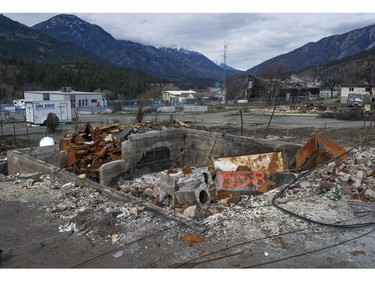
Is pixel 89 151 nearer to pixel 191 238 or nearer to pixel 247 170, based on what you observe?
pixel 247 170

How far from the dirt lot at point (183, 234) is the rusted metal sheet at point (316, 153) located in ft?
5.75

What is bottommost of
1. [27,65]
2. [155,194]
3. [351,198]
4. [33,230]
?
[155,194]

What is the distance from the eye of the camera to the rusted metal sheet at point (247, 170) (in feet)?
29.4

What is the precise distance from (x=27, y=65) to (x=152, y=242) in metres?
103

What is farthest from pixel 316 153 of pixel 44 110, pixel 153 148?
pixel 44 110

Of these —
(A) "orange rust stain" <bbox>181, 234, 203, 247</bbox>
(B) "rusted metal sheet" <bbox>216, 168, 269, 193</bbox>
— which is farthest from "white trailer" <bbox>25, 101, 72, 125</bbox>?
(A) "orange rust stain" <bbox>181, 234, 203, 247</bbox>

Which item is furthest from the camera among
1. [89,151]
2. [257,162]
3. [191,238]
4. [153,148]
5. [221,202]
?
[153,148]

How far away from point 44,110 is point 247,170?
81.6 ft

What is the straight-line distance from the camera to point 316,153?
29.5 feet

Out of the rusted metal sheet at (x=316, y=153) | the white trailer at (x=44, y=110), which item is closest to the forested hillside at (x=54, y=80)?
the white trailer at (x=44, y=110)

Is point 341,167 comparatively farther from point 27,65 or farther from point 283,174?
point 27,65

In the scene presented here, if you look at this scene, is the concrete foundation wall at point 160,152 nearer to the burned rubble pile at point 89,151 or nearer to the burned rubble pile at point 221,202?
the burned rubble pile at point 89,151

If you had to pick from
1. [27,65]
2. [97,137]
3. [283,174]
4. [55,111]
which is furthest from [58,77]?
[283,174]

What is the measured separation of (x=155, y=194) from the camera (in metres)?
10.8
